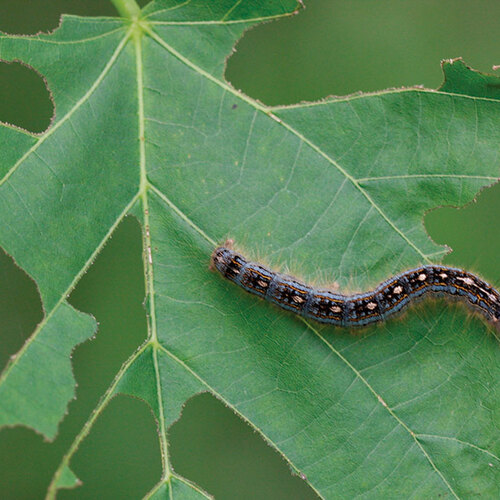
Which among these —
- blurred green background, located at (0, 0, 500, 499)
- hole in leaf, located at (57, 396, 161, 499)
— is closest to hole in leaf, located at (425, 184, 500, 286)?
blurred green background, located at (0, 0, 500, 499)

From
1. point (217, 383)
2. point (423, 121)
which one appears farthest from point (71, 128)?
point (423, 121)

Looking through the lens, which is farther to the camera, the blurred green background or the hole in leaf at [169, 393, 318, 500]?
the hole in leaf at [169, 393, 318, 500]

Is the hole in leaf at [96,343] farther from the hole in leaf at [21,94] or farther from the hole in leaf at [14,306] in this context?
the hole in leaf at [21,94]

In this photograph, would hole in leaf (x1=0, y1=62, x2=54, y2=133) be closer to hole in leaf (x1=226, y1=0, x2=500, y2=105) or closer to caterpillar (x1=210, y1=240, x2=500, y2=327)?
hole in leaf (x1=226, y1=0, x2=500, y2=105)

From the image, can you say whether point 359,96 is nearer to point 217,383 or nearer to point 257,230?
point 257,230

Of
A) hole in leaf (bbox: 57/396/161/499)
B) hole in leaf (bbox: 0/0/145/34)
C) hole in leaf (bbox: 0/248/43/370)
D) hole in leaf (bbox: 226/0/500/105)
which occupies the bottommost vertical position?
hole in leaf (bbox: 57/396/161/499)

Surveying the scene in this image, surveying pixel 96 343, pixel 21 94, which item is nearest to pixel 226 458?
Result: pixel 96 343

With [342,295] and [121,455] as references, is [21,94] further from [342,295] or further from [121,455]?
[121,455]
